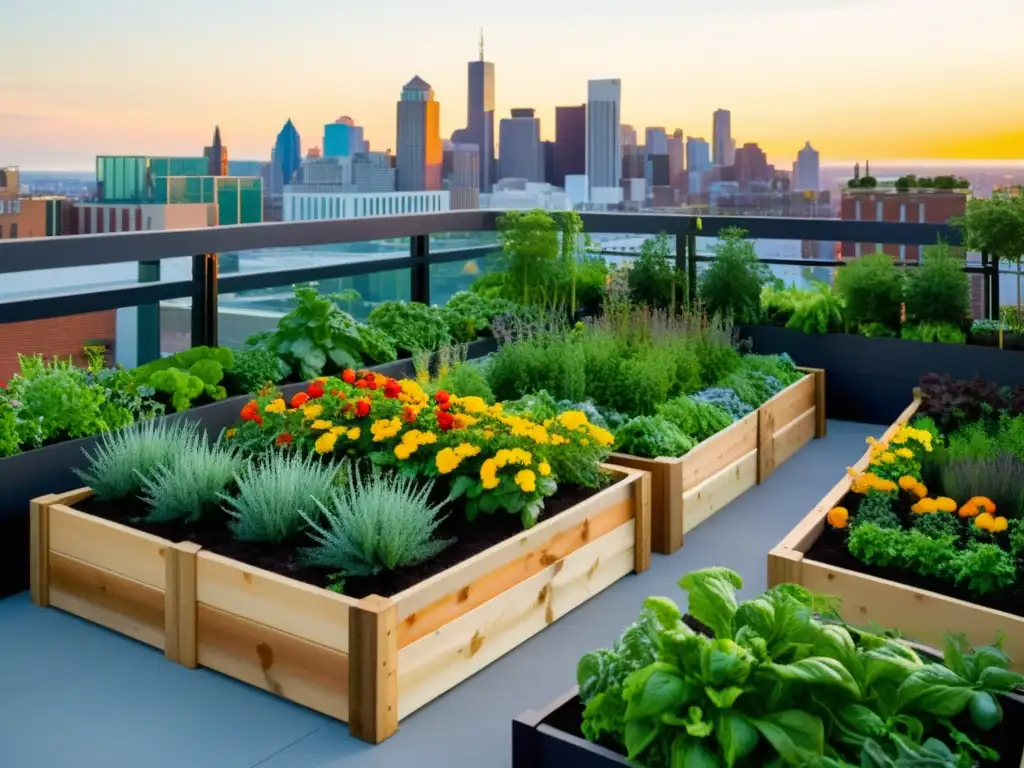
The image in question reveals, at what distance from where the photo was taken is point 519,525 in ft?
12.4

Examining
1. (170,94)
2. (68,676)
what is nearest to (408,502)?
(68,676)

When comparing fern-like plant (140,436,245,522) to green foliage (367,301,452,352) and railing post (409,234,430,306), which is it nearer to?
green foliage (367,301,452,352)

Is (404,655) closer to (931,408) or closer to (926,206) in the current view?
(931,408)

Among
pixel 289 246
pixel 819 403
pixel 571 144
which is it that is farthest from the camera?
pixel 571 144

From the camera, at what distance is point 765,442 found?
5.66 metres

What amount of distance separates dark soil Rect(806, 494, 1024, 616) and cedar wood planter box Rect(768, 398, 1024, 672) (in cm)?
8

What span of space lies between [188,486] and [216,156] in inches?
1363

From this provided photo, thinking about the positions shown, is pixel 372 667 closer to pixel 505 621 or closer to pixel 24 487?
pixel 505 621

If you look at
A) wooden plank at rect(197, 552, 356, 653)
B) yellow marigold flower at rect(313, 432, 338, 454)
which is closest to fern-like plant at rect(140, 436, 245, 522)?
yellow marigold flower at rect(313, 432, 338, 454)

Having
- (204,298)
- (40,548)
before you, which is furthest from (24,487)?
(204,298)

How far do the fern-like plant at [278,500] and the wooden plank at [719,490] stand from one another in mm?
1756

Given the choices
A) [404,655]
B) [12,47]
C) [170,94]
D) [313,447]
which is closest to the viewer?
[404,655]

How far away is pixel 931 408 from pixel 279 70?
52.0 feet

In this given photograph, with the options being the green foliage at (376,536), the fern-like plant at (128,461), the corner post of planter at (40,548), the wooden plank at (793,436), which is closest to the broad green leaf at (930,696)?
the green foliage at (376,536)
